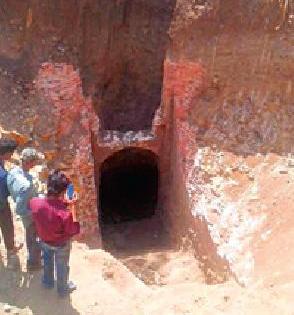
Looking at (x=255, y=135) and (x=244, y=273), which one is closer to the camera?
(x=244, y=273)

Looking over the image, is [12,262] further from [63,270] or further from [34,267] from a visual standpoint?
[63,270]

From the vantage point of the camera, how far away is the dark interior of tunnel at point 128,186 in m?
13.9

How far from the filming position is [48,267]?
21.6ft

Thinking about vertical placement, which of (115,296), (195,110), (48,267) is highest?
(195,110)

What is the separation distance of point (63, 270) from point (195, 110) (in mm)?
6096

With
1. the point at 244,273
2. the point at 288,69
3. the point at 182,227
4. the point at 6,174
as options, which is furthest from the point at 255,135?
the point at 6,174

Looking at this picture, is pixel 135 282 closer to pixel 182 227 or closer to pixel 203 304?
pixel 203 304

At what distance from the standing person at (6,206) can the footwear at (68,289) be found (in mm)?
983

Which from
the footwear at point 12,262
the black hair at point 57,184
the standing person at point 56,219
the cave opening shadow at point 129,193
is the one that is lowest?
the cave opening shadow at point 129,193

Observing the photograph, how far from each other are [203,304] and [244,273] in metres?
2.04

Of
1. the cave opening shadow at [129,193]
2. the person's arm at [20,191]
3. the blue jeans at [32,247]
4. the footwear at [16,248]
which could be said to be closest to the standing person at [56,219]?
the person's arm at [20,191]

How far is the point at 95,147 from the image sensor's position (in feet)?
40.8

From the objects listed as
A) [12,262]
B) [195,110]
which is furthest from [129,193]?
[12,262]

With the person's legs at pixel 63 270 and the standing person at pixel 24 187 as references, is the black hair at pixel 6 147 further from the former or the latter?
the person's legs at pixel 63 270
